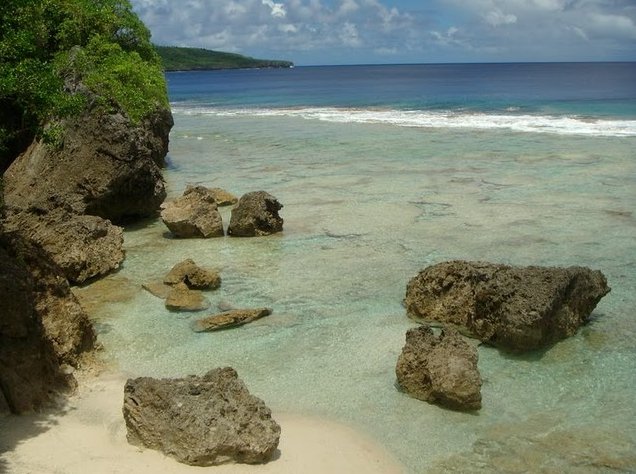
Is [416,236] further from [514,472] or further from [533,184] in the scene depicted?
[514,472]

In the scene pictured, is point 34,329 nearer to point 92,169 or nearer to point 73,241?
point 73,241

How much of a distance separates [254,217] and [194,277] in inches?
123

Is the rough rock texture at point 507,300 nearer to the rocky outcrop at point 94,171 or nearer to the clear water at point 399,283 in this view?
the clear water at point 399,283

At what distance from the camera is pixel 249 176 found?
20.4 metres

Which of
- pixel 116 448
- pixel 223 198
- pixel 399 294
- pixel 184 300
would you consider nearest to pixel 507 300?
pixel 399 294

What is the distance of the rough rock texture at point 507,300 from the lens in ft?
27.7

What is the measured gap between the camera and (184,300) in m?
10.2

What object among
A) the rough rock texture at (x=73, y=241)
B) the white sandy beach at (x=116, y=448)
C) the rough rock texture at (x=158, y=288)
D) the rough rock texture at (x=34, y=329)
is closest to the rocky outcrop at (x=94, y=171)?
the rough rock texture at (x=73, y=241)

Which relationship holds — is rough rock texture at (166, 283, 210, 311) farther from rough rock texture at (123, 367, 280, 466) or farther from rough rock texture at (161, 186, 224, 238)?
rough rock texture at (123, 367, 280, 466)

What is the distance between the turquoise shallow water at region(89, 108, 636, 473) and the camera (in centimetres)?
696

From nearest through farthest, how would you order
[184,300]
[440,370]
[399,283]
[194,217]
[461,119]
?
[440,370]
[184,300]
[399,283]
[194,217]
[461,119]

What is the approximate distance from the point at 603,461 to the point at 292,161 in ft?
57.5

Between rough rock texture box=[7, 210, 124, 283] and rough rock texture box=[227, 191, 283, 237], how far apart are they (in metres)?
2.58

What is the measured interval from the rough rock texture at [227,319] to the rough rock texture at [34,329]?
1527 millimetres
